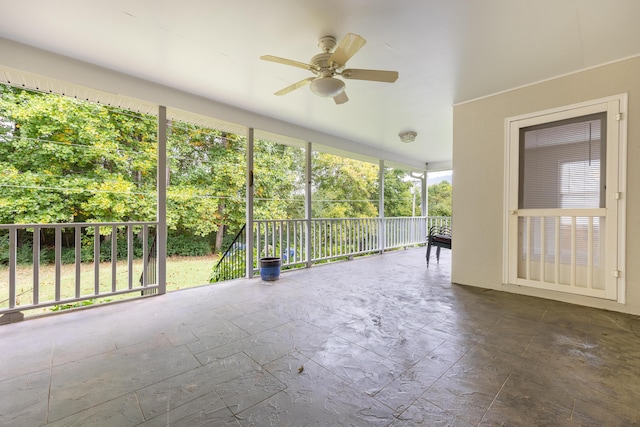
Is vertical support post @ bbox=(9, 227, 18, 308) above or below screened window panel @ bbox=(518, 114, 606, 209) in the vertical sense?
below

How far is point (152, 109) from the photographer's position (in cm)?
324

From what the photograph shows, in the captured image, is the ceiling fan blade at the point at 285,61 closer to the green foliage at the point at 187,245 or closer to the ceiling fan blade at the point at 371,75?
the ceiling fan blade at the point at 371,75

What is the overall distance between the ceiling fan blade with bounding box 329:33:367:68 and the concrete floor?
2202 mm

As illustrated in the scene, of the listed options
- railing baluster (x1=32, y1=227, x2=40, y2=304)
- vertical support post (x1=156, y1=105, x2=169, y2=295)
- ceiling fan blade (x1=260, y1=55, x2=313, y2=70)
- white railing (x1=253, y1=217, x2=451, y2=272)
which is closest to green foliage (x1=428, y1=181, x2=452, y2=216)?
white railing (x1=253, y1=217, x2=451, y2=272)

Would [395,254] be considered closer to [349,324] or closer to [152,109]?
[349,324]

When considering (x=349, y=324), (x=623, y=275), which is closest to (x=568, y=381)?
(x=349, y=324)

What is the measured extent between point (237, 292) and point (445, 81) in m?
3.53

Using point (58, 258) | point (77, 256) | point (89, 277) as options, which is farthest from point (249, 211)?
point (89, 277)

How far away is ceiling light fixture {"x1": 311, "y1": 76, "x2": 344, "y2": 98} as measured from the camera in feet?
7.61

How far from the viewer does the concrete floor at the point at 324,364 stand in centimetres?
128

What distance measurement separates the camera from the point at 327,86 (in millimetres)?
2346

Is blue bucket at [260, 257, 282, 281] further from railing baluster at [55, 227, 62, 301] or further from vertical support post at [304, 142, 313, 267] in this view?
railing baluster at [55, 227, 62, 301]

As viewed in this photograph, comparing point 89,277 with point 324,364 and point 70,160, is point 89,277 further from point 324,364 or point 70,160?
point 324,364

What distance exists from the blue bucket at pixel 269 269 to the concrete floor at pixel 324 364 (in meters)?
0.95
